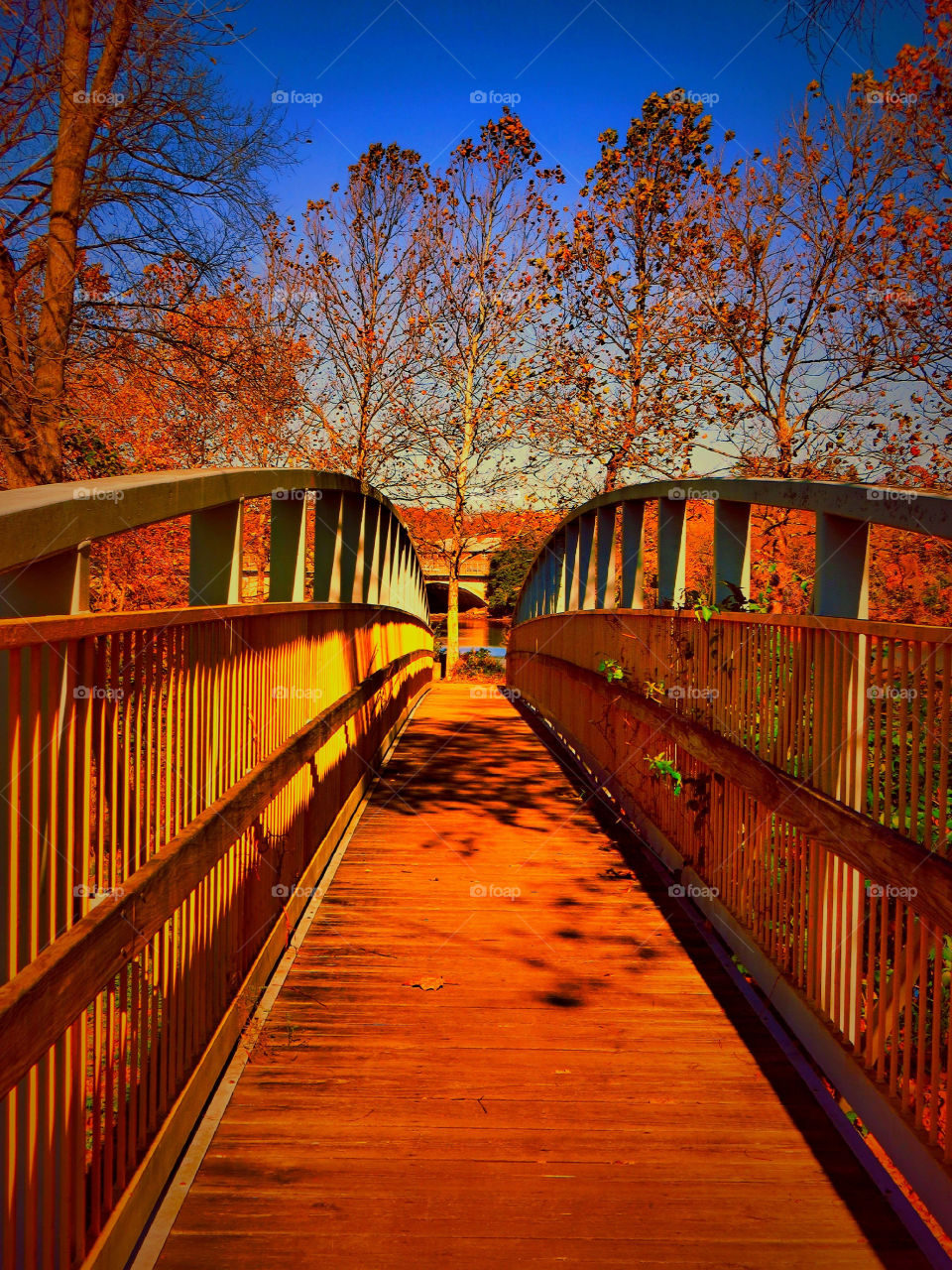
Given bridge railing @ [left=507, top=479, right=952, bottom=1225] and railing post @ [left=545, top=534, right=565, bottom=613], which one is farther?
railing post @ [left=545, top=534, right=565, bottom=613]

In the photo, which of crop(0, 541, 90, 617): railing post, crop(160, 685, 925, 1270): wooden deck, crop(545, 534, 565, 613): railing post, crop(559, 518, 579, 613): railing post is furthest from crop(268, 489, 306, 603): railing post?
crop(545, 534, 565, 613): railing post

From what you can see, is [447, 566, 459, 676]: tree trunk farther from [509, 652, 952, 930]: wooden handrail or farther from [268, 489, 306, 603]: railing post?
[268, 489, 306, 603]: railing post

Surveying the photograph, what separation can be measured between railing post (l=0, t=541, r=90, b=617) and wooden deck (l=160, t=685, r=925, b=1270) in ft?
5.31

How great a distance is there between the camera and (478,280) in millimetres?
25188

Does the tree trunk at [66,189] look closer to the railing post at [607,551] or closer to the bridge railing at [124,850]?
the railing post at [607,551]

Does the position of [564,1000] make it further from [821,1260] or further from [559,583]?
[559,583]

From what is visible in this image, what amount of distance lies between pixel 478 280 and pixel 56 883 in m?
25.1

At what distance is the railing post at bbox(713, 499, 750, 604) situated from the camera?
4.71 meters

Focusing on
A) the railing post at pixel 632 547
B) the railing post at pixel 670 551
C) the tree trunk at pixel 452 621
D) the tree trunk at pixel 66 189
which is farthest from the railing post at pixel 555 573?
the tree trunk at pixel 452 621

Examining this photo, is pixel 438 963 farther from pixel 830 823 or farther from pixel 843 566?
pixel 843 566

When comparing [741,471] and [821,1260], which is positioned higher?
[741,471]

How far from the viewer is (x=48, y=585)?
6.78 feet

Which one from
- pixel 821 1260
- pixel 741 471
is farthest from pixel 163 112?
pixel 821 1260

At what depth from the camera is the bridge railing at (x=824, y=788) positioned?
249cm
